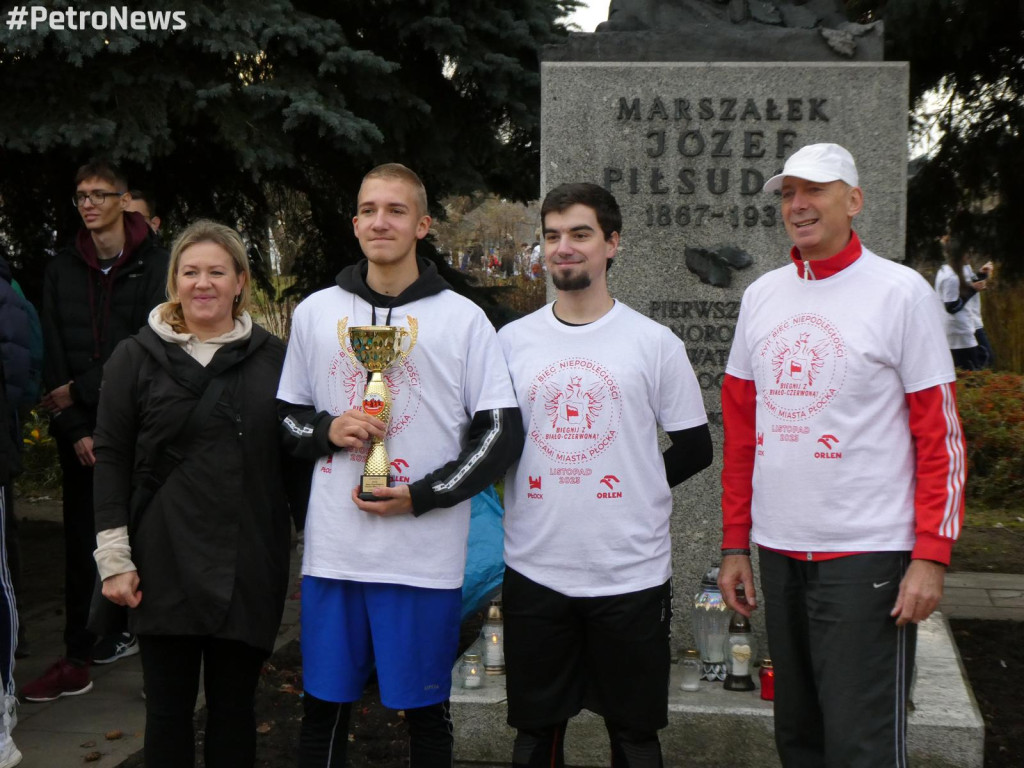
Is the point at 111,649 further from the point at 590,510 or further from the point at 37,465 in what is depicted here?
the point at 37,465

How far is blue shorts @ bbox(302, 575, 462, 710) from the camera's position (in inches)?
131

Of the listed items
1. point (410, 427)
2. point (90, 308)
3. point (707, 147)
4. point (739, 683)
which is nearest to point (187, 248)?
point (410, 427)

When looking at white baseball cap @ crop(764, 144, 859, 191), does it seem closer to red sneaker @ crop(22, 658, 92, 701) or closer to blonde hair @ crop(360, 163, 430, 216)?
blonde hair @ crop(360, 163, 430, 216)

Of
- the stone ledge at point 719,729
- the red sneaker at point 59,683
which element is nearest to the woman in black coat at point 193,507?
the stone ledge at point 719,729

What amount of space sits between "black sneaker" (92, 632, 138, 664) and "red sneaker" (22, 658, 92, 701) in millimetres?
325

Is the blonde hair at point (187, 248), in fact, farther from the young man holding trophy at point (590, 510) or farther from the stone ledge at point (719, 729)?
the stone ledge at point (719, 729)

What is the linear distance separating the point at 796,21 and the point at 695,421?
2471mm

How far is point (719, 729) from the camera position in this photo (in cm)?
430

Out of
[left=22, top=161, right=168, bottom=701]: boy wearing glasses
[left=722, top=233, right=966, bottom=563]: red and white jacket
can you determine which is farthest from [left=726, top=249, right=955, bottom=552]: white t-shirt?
[left=22, top=161, right=168, bottom=701]: boy wearing glasses

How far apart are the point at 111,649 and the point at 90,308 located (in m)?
1.66

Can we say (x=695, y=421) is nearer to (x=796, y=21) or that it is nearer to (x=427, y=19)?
(x=796, y=21)

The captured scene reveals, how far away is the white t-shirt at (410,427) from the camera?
10.8ft

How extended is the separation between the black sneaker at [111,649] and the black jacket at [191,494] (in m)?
2.49

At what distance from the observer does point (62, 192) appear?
698cm
